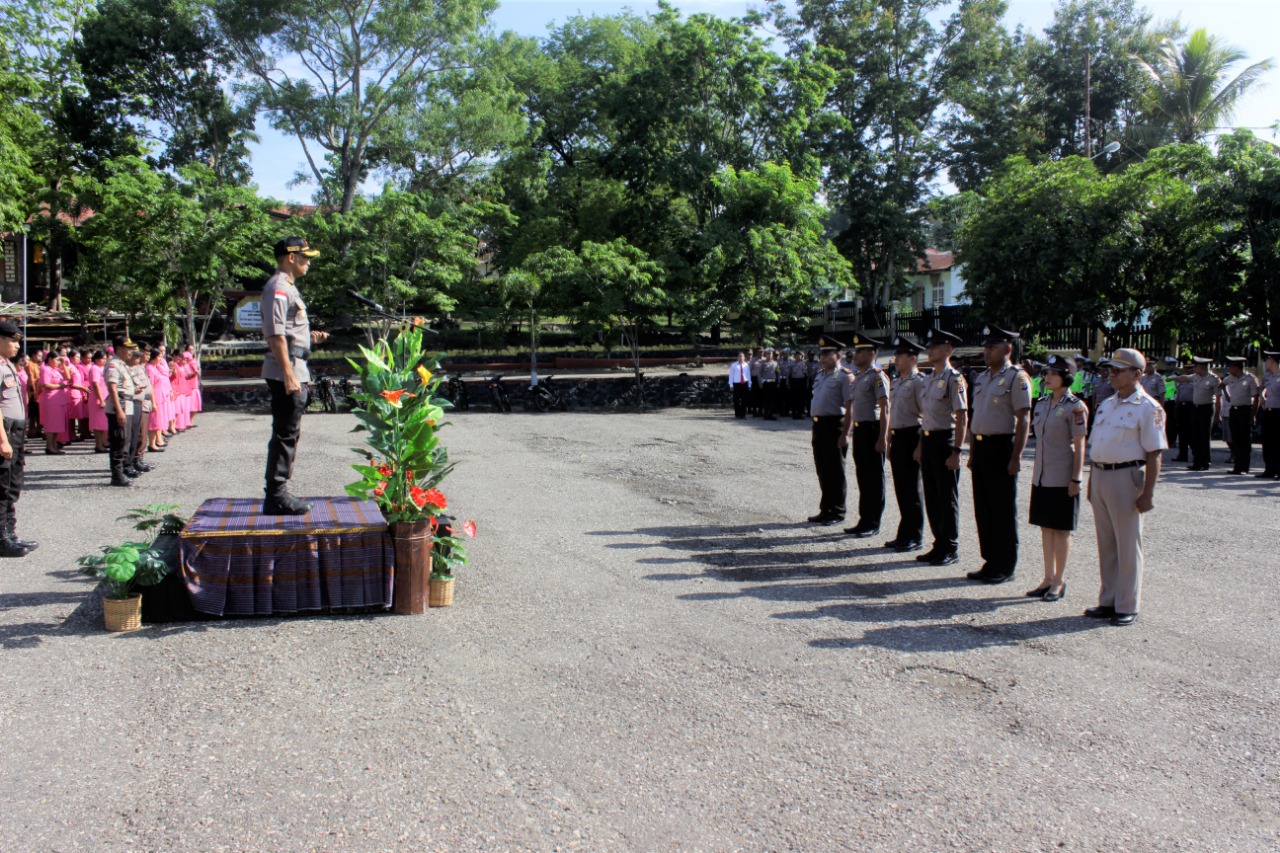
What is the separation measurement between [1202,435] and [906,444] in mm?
8489

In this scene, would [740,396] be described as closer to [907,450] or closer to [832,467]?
[832,467]

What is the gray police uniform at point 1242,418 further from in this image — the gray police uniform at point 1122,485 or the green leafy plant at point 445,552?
the green leafy plant at point 445,552

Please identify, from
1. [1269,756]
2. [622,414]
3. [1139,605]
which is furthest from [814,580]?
[622,414]

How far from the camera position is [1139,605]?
6.35 m

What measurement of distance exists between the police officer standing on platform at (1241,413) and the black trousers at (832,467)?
8.15 m

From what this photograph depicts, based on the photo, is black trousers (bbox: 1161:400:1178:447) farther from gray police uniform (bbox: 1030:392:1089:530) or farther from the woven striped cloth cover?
the woven striped cloth cover

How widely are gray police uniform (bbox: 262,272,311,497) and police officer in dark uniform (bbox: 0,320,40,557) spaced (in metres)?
2.61

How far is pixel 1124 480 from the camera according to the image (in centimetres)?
604

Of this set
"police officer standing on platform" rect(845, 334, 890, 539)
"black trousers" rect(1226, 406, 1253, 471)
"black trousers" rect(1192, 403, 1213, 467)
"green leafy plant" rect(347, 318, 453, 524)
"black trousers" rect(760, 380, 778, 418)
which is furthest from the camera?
"black trousers" rect(760, 380, 778, 418)

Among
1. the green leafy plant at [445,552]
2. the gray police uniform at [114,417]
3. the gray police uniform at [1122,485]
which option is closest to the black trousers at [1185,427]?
the gray police uniform at [1122,485]

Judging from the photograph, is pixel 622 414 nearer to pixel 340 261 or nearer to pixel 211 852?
pixel 340 261

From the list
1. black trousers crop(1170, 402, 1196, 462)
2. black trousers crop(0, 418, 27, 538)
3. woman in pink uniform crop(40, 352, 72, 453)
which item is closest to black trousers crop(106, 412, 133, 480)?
black trousers crop(0, 418, 27, 538)

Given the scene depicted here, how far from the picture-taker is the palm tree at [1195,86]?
30.6 meters

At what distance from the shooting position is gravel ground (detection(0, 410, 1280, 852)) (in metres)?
3.57
